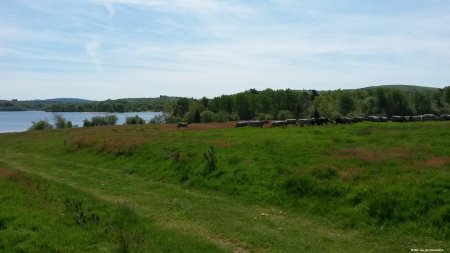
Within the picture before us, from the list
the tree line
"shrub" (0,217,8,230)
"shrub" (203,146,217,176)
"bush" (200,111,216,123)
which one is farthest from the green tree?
"shrub" (0,217,8,230)

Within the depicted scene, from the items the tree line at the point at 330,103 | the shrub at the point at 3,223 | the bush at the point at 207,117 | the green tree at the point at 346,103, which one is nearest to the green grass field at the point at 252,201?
the shrub at the point at 3,223

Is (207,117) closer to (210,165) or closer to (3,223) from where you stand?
(210,165)

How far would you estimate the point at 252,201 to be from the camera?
19469mm

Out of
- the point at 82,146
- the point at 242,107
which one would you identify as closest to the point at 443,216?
the point at 82,146

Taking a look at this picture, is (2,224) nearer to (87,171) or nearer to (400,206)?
(400,206)

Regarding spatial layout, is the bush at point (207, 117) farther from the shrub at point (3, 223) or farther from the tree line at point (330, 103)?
the shrub at point (3, 223)

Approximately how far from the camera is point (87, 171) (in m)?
29.5

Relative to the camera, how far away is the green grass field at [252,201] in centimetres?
1277

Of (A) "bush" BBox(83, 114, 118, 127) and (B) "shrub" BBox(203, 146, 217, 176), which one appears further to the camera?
(A) "bush" BBox(83, 114, 118, 127)

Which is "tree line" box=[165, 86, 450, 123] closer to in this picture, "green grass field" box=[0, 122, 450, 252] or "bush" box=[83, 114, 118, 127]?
"bush" box=[83, 114, 118, 127]

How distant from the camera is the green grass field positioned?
12.8 meters

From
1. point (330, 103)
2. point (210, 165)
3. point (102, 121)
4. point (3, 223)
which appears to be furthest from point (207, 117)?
point (3, 223)

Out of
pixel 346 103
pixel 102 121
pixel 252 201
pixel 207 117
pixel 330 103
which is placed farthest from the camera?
pixel 346 103

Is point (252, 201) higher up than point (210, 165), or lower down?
lower down
